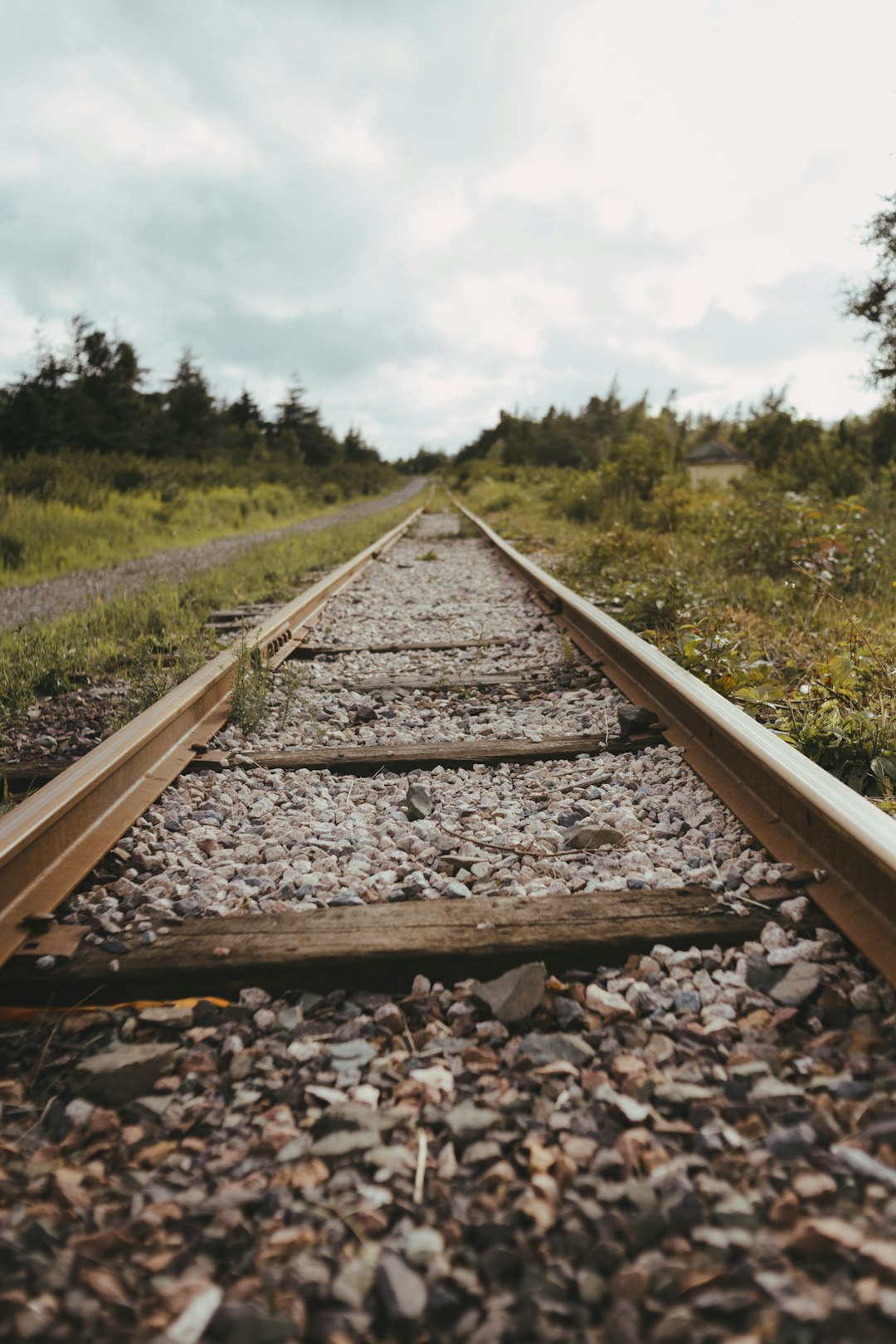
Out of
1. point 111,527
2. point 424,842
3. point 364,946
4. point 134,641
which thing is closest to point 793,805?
point 424,842

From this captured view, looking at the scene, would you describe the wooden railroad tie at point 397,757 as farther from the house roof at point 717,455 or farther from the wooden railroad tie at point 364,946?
the house roof at point 717,455

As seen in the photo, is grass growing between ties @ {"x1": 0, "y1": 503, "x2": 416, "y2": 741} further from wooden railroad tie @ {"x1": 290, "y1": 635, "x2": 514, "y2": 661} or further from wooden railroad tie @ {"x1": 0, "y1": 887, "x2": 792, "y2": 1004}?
wooden railroad tie @ {"x1": 0, "y1": 887, "x2": 792, "y2": 1004}

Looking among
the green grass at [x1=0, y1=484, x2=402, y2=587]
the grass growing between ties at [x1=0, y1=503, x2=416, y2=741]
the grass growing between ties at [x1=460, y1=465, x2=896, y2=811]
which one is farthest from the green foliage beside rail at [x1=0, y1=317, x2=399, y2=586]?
the grass growing between ties at [x1=460, y1=465, x2=896, y2=811]

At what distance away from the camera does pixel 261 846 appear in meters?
2.01

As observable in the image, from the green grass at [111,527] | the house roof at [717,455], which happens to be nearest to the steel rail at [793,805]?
the green grass at [111,527]

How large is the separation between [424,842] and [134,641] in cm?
304

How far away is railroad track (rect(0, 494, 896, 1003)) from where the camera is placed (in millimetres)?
1499

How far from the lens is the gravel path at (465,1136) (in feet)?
2.89

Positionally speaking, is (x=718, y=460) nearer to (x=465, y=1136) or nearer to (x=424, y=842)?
(x=424, y=842)

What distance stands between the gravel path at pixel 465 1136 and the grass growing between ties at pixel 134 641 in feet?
5.46

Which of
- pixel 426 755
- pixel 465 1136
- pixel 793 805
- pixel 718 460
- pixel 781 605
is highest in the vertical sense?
pixel 718 460

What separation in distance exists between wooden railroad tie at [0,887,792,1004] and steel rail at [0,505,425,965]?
0.44 feet

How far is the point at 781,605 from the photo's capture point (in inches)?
182

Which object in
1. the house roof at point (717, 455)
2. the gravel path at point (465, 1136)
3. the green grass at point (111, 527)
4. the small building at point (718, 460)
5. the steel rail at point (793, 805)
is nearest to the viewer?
the gravel path at point (465, 1136)
